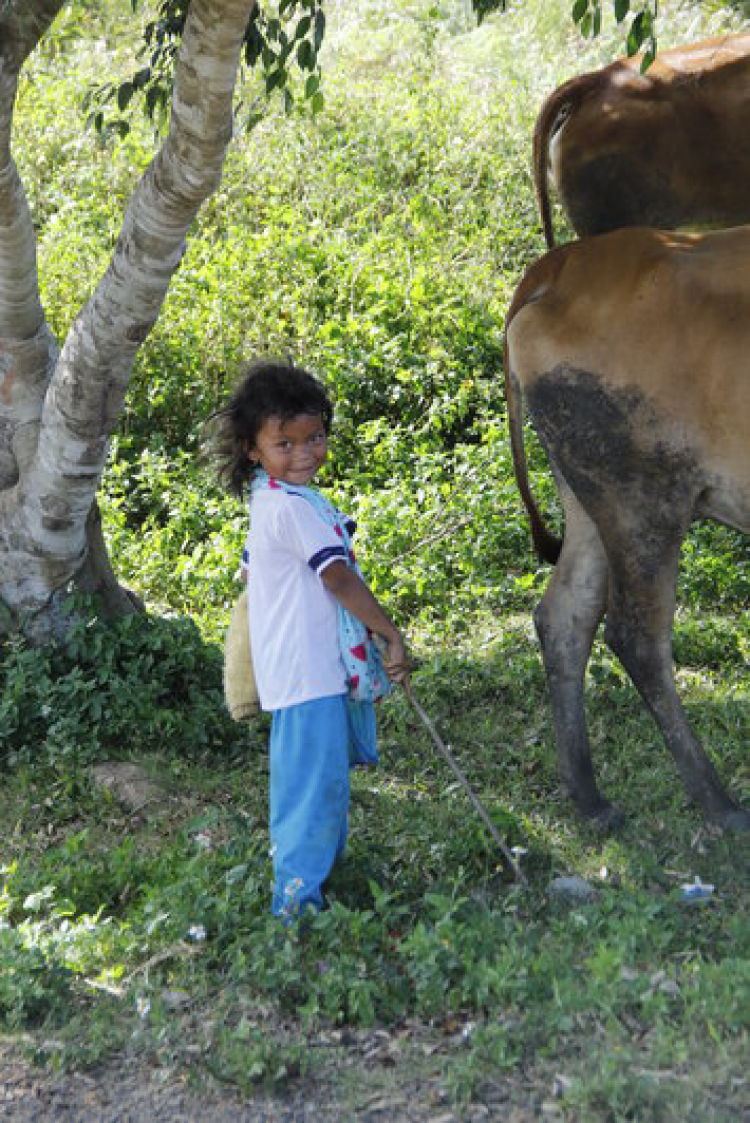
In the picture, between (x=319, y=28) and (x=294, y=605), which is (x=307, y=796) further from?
(x=319, y=28)

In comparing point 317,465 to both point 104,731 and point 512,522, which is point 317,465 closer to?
point 104,731

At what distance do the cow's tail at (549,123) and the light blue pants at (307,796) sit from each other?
8.74ft

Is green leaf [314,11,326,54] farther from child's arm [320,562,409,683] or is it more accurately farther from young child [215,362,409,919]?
child's arm [320,562,409,683]

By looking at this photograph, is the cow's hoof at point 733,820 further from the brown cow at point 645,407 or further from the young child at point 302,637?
the young child at point 302,637

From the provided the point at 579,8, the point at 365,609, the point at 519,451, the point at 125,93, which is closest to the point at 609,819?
the point at 519,451

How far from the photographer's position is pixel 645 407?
4.18 m

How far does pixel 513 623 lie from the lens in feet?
20.2

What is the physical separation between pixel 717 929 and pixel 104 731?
217cm

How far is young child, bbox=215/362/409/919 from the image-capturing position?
3660mm

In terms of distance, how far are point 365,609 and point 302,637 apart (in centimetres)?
17

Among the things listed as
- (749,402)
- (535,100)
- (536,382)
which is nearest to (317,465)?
(536,382)

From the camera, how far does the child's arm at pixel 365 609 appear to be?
12.0ft

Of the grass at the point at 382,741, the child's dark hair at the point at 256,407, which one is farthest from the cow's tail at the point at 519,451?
the child's dark hair at the point at 256,407

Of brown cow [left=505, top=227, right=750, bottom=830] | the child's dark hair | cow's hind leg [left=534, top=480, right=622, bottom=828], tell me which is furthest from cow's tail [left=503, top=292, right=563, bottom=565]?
the child's dark hair
